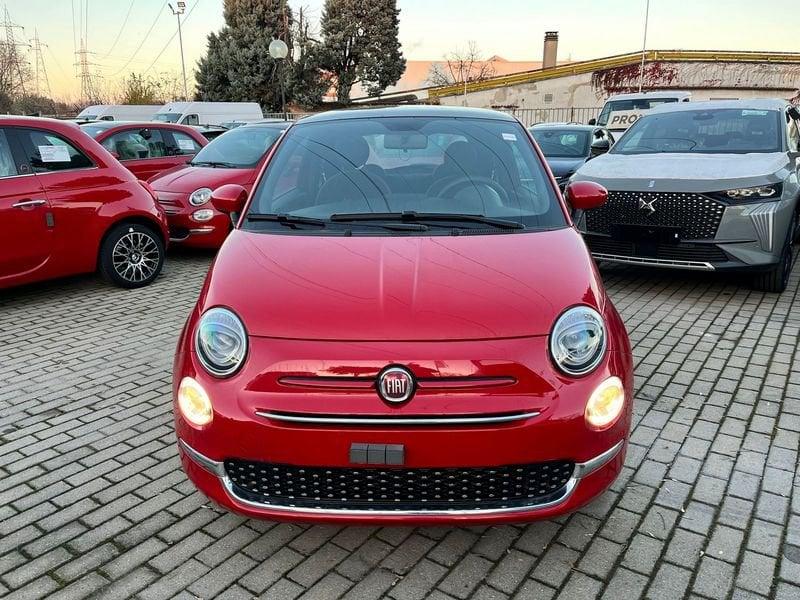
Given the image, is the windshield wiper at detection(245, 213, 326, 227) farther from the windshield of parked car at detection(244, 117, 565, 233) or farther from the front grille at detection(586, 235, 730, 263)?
the front grille at detection(586, 235, 730, 263)

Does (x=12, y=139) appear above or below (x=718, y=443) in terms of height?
above

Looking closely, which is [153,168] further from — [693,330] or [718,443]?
[718,443]

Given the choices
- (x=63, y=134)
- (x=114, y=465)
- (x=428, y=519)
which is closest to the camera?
(x=428, y=519)

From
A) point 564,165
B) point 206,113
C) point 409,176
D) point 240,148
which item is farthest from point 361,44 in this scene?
point 409,176

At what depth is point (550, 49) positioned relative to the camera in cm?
4753

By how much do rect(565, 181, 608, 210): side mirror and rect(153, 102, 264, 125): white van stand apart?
2061cm

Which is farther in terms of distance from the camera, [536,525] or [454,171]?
[454,171]

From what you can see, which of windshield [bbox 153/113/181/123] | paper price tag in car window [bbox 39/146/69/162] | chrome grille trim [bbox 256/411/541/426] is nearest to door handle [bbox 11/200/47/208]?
paper price tag in car window [bbox 39/146/69/162]

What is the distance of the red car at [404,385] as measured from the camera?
85.4 inches

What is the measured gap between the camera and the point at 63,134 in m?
6.07

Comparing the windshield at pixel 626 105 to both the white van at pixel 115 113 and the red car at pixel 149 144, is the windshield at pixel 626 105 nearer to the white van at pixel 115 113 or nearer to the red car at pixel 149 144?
the red car at pixel 149 144

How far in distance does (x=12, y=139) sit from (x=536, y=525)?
18.2 ft

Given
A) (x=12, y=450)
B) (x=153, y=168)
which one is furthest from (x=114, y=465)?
(x=153, y=168)

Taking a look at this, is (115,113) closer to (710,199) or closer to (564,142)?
(564,142)
